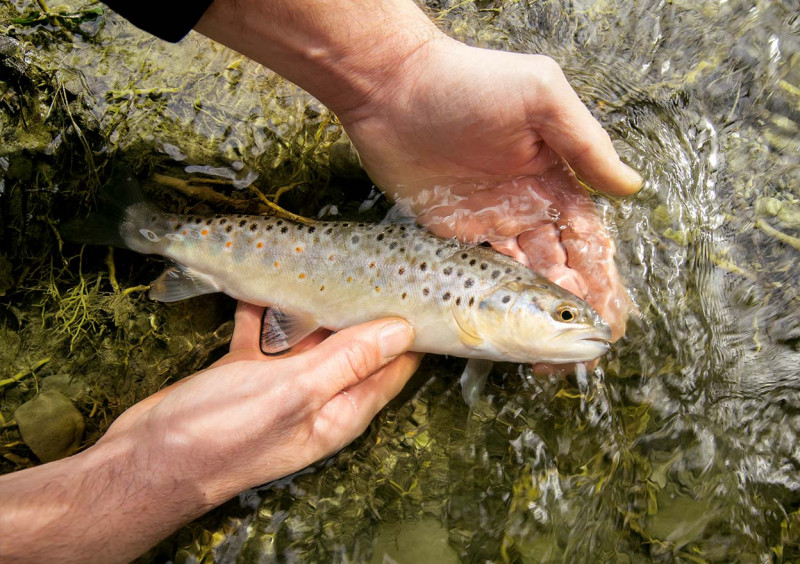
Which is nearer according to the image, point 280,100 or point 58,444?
point 58,444

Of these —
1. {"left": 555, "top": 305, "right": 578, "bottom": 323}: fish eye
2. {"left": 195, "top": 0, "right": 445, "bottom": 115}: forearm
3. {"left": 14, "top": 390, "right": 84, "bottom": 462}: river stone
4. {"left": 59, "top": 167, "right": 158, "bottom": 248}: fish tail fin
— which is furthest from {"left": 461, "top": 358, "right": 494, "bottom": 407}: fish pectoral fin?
{"left": 14, "top": 390, "right": 84, "bottom": 462}: river stone

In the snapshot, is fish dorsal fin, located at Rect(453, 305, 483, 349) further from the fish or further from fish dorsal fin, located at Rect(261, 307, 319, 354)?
fish dorsal fin, located at Rect(261, 307, 319, 354)

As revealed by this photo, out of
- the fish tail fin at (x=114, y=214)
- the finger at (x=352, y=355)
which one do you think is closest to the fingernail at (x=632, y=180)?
the finger at (x=352, y=355)

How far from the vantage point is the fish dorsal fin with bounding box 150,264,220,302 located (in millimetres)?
3041

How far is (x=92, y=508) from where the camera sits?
2330mm

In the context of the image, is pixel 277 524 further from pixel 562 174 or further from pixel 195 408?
pixel 562 174

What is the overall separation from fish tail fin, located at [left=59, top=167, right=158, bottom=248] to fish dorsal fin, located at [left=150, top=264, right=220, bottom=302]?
30 cm

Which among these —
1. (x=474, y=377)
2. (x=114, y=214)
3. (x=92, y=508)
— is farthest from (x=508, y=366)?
(x=114, y=214)

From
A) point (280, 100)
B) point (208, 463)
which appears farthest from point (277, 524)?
point (280, 100)

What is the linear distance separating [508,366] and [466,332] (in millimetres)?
469

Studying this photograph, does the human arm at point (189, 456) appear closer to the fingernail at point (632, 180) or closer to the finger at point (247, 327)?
the finger at point (247, 327)

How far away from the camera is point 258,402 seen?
218 cm

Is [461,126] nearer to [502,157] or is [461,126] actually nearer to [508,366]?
[502,157]

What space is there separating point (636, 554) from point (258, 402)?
1.92 meters
